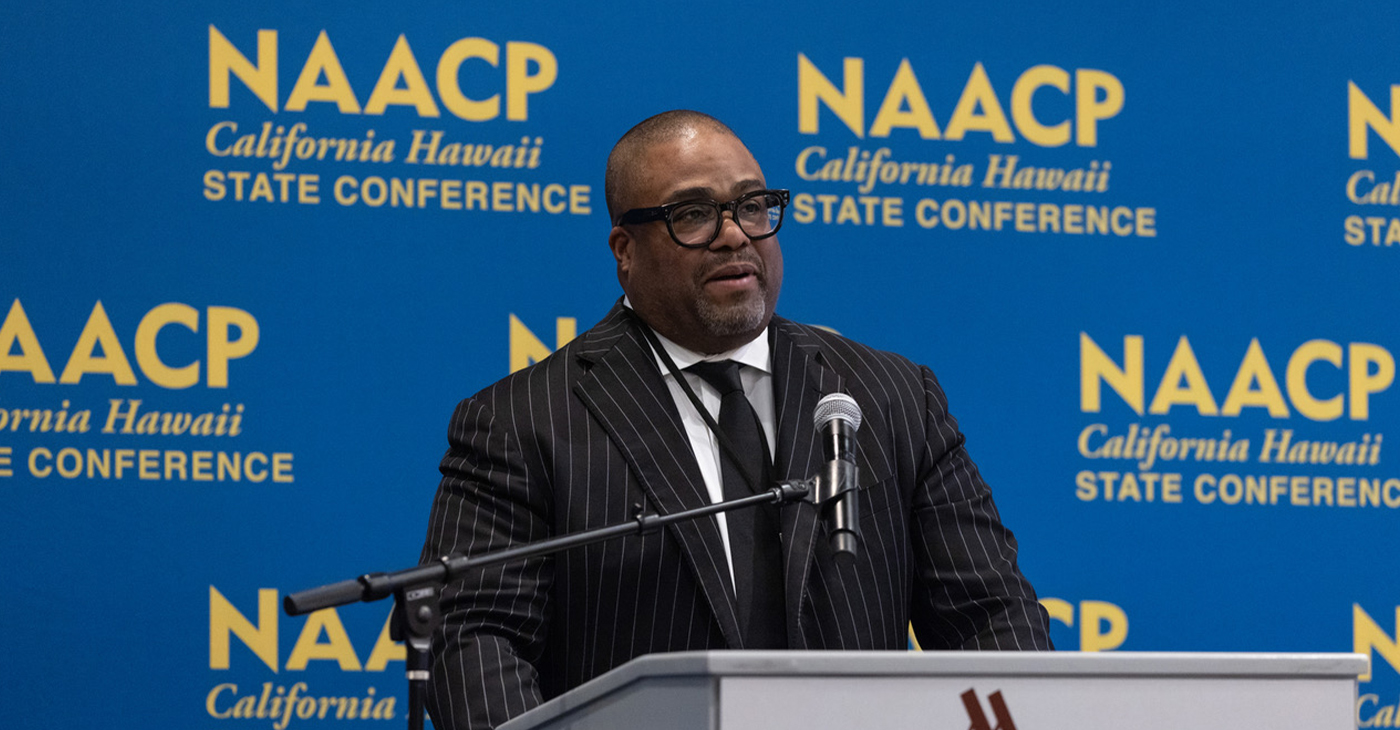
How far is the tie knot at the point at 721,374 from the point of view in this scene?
2789 millimetres

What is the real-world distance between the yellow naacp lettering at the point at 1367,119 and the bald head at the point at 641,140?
2050mm

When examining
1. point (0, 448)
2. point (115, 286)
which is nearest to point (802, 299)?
point (115, 286)

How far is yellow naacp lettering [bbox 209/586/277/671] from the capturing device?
11.0 feet

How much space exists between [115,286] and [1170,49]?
2704mm

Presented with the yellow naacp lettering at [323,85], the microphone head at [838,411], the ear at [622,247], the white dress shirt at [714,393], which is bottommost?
the microphone head at [838,411]

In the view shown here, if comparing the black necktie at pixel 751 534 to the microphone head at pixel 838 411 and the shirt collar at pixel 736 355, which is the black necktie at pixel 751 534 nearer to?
the shirt collar at pixel 736 355

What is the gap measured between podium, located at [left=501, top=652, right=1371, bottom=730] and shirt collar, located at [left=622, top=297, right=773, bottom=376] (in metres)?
1.18

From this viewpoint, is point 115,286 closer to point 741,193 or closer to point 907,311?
point 741,193

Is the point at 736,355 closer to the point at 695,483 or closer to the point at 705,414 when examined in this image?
the point at 705,414

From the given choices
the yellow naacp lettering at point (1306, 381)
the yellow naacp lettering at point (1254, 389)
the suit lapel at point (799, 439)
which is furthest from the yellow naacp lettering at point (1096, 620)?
the suit lapel at point (799, 439)

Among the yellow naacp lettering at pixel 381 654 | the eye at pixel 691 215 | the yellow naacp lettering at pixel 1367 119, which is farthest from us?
the yellow naacp lettering at pixel 1367 119

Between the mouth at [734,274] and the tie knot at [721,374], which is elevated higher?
the mouth at [734,274]

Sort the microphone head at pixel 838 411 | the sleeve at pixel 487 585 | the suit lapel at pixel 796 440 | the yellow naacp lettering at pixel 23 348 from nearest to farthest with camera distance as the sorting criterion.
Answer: the microphone head at pixel 838 411 < the sleeve at pixel 487 585 < the suit lapel at pixel 796 440 < the yellow naacp lettering at pixel 23 348

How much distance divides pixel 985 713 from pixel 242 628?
2237mm
